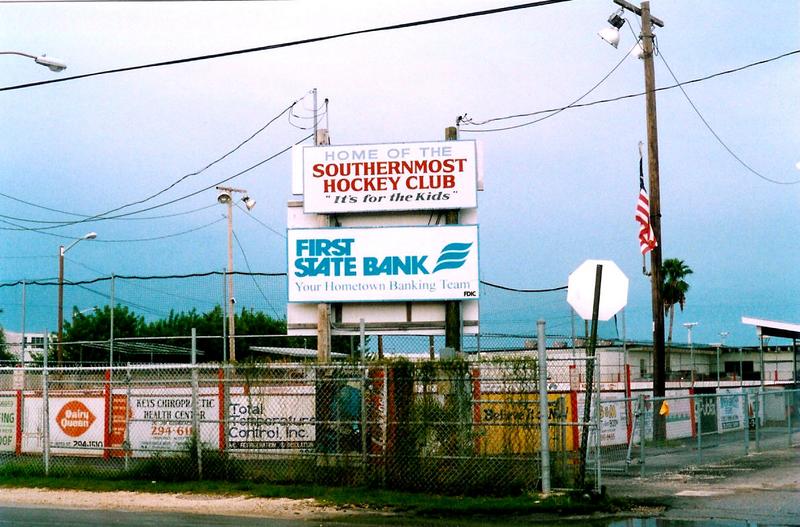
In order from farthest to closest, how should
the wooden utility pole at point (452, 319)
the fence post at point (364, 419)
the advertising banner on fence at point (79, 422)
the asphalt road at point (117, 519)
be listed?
the advertising banner on fence at point (79, 422) → the wooden utility pole at point (452, 319) → the fence post at point (364, 419) → the asphalt road at point (117, 519)

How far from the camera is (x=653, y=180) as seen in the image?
24.1 metres

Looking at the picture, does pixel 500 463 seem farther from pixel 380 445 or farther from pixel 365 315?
pixel 365 315

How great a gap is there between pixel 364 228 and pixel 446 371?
4.62 m

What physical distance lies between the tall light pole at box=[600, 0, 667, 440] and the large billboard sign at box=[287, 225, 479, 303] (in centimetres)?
764

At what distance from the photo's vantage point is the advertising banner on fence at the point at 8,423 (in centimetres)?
2212

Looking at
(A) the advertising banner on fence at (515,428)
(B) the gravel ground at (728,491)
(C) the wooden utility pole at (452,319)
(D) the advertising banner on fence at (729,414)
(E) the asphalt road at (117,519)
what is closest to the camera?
(E) the asphalt road at (117,519)

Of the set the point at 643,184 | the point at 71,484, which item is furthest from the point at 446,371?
the point at 643,184

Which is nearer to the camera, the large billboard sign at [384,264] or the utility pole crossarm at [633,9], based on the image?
the large billboard sign at [384,264]

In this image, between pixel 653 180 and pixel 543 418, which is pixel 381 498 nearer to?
pixel 543 418

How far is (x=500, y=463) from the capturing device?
14195 millimetres

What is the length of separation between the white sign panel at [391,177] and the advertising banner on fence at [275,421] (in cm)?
396

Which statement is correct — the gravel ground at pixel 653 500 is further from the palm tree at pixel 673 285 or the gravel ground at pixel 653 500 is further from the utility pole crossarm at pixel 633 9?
the palm tree at pixel 673 285

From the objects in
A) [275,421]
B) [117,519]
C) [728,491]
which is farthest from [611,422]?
[117,519]

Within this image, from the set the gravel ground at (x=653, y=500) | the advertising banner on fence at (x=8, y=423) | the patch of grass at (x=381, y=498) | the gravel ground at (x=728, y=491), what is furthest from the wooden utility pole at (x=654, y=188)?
the advertising banner on fence at (x=8, y=423)
